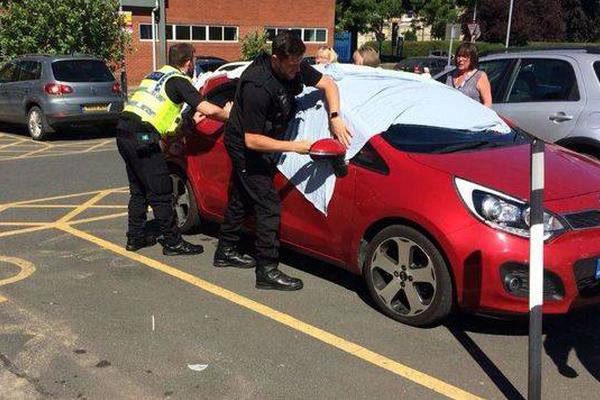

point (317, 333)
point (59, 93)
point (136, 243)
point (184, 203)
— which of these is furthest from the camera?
point (59, 93)

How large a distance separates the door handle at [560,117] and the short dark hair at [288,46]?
3.28 metres

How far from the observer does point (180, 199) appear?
5961 millimetres

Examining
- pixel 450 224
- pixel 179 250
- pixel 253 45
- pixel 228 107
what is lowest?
pixel 179 250

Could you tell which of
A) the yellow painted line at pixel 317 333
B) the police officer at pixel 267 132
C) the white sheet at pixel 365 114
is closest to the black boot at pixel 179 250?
the yellow painted line at pixel 317 333

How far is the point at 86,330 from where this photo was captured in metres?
4.00

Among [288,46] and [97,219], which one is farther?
[97,219]

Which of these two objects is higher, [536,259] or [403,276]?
[536,259]

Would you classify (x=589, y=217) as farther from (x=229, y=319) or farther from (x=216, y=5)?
(x=216, y=5)

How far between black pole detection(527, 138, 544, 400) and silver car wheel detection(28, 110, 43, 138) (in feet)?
38.8

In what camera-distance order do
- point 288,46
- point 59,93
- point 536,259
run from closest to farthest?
point 536,259 → point 288,46 → point 59,93

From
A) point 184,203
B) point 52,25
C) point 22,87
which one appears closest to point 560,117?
point 184,203

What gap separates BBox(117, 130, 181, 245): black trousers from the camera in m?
5.21

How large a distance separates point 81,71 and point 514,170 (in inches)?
430

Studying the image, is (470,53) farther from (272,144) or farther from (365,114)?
(272,144)
